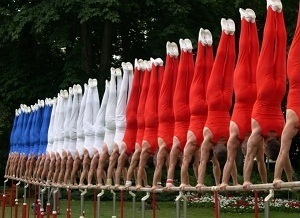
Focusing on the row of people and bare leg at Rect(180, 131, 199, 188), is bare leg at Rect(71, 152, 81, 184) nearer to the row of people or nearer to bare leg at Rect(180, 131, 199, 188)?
the row of people

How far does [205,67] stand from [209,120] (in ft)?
3.10

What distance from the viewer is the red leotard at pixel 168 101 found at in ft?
37.8

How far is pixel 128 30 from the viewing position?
2819 centimetres

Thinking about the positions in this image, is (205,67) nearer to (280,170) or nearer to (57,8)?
(280,170)

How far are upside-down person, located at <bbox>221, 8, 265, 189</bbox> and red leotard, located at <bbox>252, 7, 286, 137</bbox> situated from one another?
0.38m

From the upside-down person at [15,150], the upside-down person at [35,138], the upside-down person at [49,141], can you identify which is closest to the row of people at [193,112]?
the upside-down person at [49,141]

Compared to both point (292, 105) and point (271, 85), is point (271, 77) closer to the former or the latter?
point (271, 85)

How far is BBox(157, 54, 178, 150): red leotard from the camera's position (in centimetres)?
1152

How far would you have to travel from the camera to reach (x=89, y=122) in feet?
48.5

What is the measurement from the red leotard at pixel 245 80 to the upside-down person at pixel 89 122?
561 cm

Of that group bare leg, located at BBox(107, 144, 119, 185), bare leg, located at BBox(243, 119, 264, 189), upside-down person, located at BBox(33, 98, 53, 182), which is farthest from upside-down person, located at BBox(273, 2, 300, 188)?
upside-down person, located at BBox(33, 98, 53, 182)

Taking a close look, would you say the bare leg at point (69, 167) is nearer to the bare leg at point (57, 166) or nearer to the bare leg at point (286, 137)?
the bare leg at point (57, 166)

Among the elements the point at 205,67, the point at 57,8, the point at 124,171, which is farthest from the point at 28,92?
the point at 205,67

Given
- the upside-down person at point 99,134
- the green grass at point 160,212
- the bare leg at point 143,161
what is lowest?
the green grass at point 160,212
